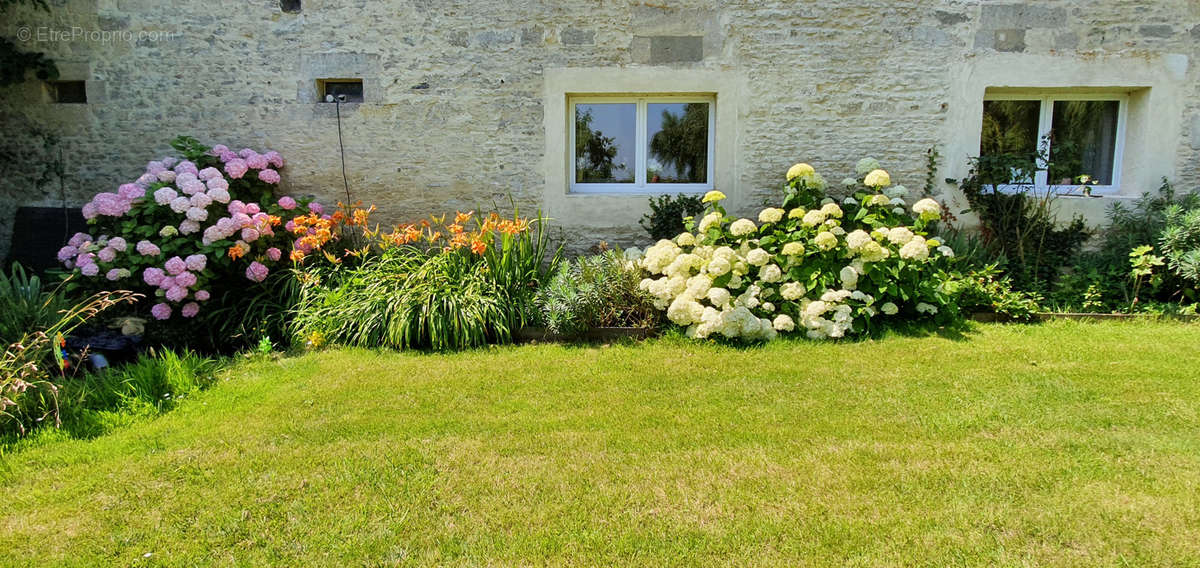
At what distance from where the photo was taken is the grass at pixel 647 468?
→ 84.5 inches

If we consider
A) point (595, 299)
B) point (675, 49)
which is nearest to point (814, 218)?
point (595, 299)

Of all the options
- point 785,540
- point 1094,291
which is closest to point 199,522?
point 785,540

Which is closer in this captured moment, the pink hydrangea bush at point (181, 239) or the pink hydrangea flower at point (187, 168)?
the pink hydrangea bush at point (181, 239)

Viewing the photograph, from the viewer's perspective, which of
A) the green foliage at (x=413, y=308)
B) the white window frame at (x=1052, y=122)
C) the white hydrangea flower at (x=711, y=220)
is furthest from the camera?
the white window frame at (x=1052, y=122)

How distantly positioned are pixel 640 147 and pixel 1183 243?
448 cm

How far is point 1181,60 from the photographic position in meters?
5.39

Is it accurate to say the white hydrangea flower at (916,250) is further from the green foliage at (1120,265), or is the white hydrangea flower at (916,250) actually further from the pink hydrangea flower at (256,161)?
the pink hydrangea flower at (256,161)

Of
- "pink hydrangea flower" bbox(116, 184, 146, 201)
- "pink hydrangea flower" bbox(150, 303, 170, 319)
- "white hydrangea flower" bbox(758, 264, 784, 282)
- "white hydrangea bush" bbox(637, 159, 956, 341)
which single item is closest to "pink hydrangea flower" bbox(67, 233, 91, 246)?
"pink hydrangea flower" bbox(116, 184, 146, 201)

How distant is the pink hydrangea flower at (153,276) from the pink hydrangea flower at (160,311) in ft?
0.53

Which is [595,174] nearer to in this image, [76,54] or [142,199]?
[142,199]

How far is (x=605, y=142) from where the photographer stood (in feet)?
19.7

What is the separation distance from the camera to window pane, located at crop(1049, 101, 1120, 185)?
5766 mm

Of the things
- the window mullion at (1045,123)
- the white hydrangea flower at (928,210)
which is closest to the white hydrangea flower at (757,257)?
the white hydrangea flower at (928,210)

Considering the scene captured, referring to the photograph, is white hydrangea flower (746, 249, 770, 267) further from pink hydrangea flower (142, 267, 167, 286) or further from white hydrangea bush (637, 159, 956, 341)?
pink hydrangea flower (142, 267, 167, 286)
